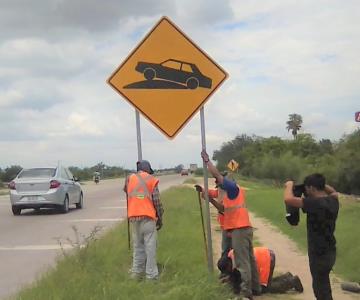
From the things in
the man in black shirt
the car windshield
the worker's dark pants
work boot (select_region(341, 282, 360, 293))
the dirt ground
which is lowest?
the dirt ground

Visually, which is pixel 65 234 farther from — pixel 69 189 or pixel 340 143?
pixel 340 143

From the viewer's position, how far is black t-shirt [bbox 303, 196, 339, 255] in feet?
→ 20.4

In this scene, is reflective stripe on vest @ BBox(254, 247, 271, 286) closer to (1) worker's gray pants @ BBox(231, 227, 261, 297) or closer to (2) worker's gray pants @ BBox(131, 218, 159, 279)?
(1) worker's gray pants @ BBox(231, 227, 261, 297)

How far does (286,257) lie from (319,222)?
565 cm

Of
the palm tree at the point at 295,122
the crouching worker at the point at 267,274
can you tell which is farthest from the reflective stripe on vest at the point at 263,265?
the palm tree at the point at 295,122

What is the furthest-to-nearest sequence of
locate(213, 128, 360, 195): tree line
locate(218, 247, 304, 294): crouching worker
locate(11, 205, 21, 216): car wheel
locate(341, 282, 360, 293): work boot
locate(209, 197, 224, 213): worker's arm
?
locate(213, 128, 360, 195): tree line, locate(11, 205, 21, 216): car wheel, locate(341, 282, 360, 293): work boot, locate(218, 247, 304, 294): crouching worker, locate(209, 197, 224, 213): worker's arm

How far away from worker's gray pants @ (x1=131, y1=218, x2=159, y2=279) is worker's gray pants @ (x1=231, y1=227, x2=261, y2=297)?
1006 mm

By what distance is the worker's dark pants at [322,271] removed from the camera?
634cm

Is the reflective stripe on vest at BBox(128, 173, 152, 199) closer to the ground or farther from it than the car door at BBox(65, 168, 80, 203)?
farther from it

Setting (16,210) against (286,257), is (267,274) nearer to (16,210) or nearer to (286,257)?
(286,257)

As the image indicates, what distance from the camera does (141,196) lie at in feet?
25.1

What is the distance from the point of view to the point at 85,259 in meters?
8.12

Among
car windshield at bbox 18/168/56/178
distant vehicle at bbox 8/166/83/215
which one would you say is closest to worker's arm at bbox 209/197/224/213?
distant vehicle at bbox 8/166/83/215

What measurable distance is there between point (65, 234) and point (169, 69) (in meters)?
8.51
